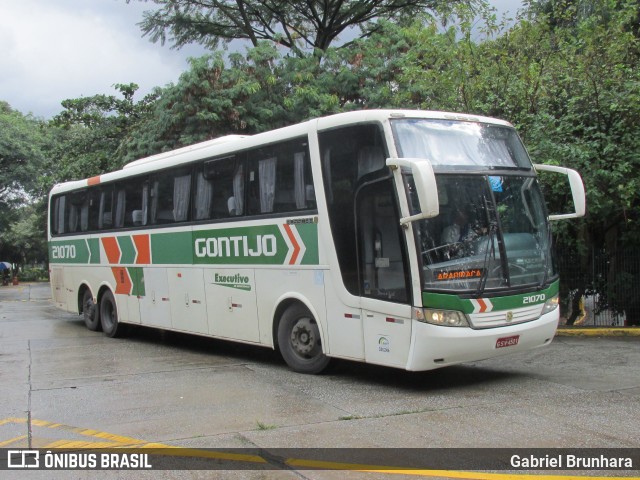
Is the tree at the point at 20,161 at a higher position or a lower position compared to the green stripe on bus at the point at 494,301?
higher

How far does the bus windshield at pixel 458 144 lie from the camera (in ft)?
25.4

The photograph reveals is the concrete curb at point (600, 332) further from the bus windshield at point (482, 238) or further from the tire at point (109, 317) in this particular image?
→ the tire at point (109, 317)

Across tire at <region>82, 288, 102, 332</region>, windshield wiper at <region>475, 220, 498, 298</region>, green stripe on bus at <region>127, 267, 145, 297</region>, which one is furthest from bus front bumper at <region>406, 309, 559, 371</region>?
tire at <region>82, 288, 102, 332</region>

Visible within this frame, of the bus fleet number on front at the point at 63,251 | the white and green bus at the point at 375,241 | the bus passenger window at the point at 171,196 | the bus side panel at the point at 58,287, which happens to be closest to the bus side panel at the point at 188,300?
the white and green bus at the point at 375,241

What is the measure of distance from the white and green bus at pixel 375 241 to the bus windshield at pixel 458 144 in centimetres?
2

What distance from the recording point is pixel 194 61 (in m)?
18.5

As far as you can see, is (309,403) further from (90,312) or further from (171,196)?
(90,312)

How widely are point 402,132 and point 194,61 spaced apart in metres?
12.2

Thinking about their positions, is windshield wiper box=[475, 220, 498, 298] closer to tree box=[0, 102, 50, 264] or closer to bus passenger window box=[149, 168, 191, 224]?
bus passenger window box=[149, 168, 191, 224]

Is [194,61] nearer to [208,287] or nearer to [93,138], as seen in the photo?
[93,138]

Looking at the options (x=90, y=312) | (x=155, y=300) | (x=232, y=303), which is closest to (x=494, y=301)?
(x=232, y=303)

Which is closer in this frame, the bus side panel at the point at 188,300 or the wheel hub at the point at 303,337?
the wheel hub at the point at 303,337

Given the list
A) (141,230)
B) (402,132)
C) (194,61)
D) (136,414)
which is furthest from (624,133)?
(194,61)

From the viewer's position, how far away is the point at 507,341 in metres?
7.79
